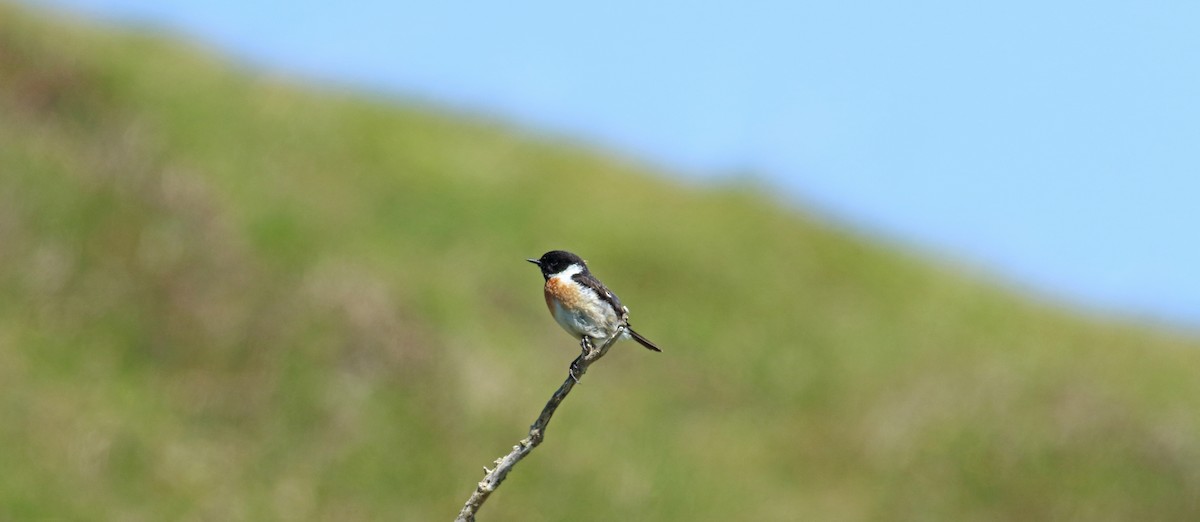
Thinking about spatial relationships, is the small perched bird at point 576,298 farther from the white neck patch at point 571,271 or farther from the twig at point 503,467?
the twig at point 503,467

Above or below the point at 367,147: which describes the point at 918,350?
below

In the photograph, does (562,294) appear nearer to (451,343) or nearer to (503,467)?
(503,467)

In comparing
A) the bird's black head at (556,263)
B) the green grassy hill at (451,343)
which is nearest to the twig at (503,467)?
the bird's black head at (556,263)

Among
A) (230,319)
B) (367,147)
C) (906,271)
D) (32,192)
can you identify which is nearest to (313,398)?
(230,319)

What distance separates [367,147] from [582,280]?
44.6ft

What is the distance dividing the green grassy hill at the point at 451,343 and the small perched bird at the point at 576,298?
6.62 m

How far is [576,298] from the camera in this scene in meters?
5.30

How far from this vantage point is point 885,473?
15250 mm

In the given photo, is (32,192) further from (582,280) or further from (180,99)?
(582,280)

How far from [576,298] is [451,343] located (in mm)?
8883

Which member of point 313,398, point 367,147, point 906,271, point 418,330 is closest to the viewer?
point 313,398

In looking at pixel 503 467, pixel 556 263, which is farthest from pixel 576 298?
pixel 503 467

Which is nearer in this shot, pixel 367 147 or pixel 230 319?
pixel 230 319

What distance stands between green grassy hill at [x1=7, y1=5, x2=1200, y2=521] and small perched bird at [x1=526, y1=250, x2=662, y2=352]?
6619mm
